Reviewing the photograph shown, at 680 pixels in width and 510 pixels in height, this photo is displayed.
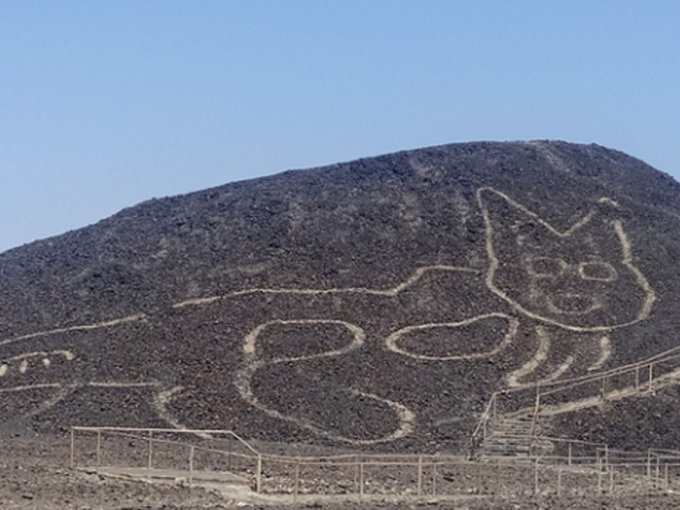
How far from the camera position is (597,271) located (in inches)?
2299

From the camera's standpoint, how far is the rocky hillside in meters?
48.2

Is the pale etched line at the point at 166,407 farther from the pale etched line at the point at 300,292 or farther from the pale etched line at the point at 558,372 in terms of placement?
the pale etched line at the point at 558,372

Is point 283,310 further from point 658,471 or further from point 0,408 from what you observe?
point 658,471

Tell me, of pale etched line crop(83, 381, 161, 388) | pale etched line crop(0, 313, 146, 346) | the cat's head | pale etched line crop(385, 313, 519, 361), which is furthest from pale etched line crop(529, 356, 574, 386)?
pale etched line crop(0, 313, 146, 346)

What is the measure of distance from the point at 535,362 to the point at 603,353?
8.37 ft

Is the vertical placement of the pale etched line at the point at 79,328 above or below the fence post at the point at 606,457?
above

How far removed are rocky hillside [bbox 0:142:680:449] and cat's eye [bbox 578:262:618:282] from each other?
0.08 m

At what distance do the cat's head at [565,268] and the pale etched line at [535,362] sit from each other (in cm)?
142

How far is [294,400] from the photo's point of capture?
48.2m

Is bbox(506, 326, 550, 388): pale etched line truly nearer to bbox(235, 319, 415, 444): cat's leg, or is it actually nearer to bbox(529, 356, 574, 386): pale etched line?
bbox(529, 356, 574, 386): pale etched line

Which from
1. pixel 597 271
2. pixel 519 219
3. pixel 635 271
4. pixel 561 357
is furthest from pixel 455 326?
pixel 519 219

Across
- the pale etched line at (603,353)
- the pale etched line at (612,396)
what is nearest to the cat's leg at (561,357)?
the pale etched line at (603,353)

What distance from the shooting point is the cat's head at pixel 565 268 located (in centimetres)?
5522

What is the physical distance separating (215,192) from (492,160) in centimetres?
1230
